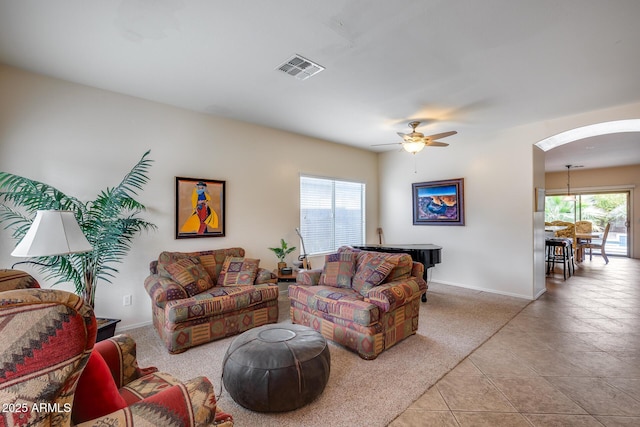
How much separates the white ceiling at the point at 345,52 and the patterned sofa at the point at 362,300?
204 cm

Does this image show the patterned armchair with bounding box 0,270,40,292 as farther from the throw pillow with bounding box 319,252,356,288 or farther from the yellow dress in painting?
the throw pillow with bounding box 319,252,356,288

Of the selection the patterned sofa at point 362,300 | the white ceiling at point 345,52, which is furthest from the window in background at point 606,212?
the patterned sofa at point 362,300

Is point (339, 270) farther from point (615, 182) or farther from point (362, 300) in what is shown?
point (615, 182)

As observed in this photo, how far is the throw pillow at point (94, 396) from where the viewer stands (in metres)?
0.99

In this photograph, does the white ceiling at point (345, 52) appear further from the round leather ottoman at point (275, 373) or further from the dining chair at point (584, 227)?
the dining chair at point (584, 227)

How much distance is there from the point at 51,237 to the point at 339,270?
272 cm

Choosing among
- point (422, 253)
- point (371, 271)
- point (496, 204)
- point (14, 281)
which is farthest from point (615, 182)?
point (14, 281)

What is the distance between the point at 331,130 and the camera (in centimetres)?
500

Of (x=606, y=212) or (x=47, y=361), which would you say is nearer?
(x=47, y=361)

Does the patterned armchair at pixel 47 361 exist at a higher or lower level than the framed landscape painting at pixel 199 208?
lower

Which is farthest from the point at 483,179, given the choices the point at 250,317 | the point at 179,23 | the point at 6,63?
the point at 6,63

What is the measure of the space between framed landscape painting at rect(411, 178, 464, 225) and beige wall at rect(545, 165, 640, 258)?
6.71 metres

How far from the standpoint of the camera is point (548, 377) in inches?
95.4

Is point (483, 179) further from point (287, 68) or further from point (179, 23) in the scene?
point (179, 23)
